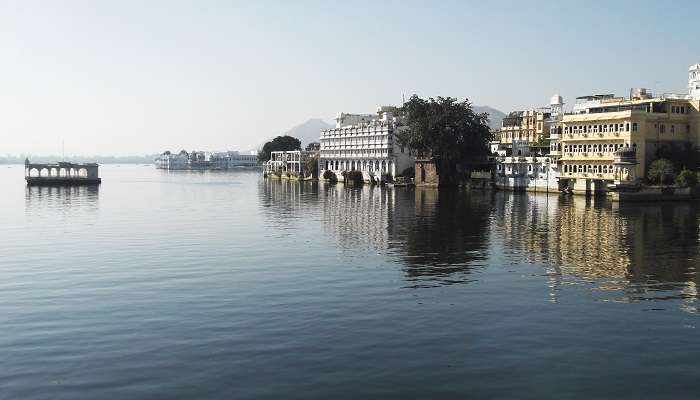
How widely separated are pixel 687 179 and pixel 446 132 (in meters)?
43.6

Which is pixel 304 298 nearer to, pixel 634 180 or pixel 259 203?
pixel 259 203

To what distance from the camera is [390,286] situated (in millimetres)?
31656

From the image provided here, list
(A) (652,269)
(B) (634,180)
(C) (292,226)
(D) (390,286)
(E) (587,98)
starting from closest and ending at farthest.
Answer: (D) (390,286), (A) (652,269), (C) (292,226), (B) (634,180), (E) (587,98)

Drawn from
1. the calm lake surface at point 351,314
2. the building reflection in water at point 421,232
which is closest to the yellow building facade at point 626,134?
the building reflection in water at point 421,232

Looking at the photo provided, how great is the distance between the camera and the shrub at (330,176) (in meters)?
170

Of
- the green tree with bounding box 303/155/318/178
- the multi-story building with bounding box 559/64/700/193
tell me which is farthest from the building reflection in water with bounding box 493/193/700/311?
the green tree with bounding box 303/155/318/178

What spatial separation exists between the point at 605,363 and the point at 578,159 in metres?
87.6

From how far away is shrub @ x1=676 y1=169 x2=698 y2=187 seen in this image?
89.8 metres

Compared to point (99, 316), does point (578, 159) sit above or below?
above

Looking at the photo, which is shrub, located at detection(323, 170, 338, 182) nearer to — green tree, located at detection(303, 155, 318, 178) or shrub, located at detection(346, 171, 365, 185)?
green tree, located at detection(303, 155, 318, 178)

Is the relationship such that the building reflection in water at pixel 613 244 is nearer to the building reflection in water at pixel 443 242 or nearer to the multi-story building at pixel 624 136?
the building reflection in water at pixel 443 242

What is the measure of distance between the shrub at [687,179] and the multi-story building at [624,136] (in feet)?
17.8

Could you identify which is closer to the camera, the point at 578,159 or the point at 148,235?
the point at 148,235

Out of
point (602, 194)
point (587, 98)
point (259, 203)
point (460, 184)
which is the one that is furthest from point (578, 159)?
point (259, 203)
